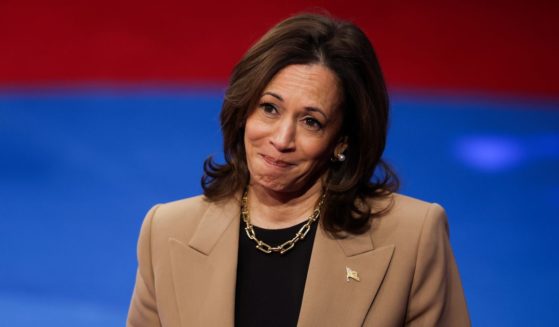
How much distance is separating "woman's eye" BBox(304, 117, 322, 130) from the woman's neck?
169 mm

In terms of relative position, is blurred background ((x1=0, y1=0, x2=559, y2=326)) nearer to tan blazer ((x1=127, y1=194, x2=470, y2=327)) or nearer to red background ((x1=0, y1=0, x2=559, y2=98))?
red background ((x1=0, y1=0, x2=559, y2=98))

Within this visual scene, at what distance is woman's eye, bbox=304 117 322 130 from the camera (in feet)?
6.11

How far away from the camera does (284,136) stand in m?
1.83

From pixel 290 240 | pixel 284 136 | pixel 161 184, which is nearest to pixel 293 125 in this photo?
pixel 284 136

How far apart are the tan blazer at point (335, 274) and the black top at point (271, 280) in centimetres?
4

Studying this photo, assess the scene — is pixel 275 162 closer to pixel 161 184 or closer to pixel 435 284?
pixel 435 284

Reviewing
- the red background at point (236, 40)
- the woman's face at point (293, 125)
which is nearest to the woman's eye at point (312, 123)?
the woman's face at point (293, 125)

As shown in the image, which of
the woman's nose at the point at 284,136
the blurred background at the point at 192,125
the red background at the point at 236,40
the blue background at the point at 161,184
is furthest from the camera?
the red background at the point at 236,40

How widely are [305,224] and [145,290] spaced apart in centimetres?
37

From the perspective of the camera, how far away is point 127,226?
3.64 metres

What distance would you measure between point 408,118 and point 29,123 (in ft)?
5.71

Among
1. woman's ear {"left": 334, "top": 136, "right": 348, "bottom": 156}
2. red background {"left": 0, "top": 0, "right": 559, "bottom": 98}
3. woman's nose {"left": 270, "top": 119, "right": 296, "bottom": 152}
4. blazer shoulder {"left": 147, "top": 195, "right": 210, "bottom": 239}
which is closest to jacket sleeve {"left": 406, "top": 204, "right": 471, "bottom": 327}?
woman's ear {"left": 334, "top": 136, "right": 348, "bottom": 156}

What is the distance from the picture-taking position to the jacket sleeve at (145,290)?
6.55ft

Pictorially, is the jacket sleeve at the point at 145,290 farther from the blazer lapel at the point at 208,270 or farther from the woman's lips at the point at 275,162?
the woman's lips at the point at 275,162
